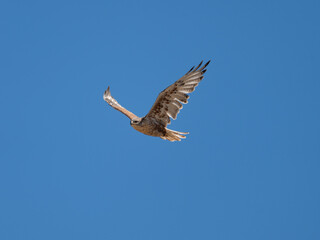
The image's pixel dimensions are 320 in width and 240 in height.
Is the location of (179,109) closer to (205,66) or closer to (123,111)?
(205,66)

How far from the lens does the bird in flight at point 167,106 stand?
11.2 m

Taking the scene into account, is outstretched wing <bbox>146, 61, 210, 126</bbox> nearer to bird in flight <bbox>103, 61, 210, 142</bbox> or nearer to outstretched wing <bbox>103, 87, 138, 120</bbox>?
bird in flight <bbox>103, 61, 210, 142</bbox>

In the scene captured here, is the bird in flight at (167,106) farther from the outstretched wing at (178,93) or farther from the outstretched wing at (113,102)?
the outstretched wing at (113,102)

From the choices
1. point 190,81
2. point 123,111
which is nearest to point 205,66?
point 190,81

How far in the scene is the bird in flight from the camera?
11.2 meters

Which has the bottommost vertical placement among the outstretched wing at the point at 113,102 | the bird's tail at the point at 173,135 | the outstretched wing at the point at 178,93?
the bird's tail at the point at 173,135

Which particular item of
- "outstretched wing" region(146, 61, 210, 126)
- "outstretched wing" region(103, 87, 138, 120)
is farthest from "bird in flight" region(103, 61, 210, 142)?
"outstretched wing" region(103, 87, 138, 120)

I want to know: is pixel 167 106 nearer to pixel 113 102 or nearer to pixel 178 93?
pixel 178 93

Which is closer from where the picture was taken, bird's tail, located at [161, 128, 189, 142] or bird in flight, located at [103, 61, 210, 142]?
bird in flight, located at [103, 61, 210, 142]

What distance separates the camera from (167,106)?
1142 centimetres

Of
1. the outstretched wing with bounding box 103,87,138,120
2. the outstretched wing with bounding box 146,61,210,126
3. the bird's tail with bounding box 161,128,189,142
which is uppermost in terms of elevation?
the outstretched wing with bounding box 103,87,138,120

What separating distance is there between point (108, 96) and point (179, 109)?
3.86m

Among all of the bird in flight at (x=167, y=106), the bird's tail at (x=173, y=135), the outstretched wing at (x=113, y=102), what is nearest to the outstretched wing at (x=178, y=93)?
the bird in flight at (x=167, y=106)

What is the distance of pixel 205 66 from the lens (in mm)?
11258
